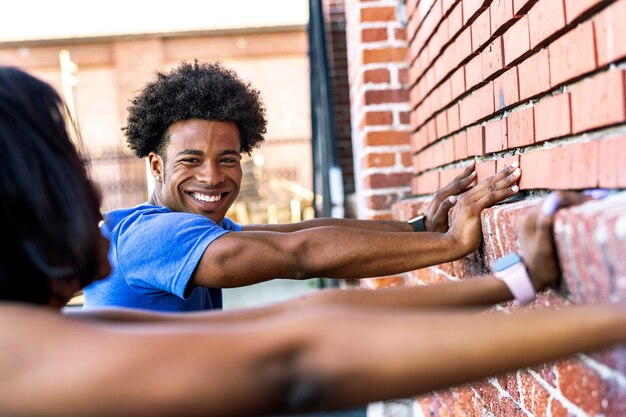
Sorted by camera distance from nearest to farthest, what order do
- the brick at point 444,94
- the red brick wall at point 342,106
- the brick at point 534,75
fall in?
the brick at point 534,75 < the brick at point 444,94 < the red brick wall at point 342,106

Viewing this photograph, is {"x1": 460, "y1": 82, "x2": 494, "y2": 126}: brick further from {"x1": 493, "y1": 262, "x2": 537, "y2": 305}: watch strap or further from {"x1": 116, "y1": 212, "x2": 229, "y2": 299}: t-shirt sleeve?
{"x1": 493, "y1": 262, "x2": 537, "y2": 305}: watch strap

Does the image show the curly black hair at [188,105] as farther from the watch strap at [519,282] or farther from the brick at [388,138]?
the watch strap at [519,282]

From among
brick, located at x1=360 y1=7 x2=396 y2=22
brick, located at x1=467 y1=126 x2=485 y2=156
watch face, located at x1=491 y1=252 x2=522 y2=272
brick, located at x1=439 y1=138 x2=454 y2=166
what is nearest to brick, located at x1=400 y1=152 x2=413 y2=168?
brick, located at x1=360 y1=7 x2=396 y2=22

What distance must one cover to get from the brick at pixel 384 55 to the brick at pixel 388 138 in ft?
1.25

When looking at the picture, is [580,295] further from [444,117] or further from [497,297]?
[444,117]

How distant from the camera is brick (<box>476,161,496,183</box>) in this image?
2.53 metres

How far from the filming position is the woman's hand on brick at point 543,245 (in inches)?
60.6

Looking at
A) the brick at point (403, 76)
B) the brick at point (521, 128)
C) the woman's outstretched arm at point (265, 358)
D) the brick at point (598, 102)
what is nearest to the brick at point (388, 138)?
the brick at point (403, 76)

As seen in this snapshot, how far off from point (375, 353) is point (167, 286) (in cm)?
134

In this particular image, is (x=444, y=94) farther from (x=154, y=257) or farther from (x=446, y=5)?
(x=154, y=257)

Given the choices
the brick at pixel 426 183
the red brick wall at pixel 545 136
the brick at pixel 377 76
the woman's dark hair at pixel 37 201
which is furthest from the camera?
the brick at pixel 377 76

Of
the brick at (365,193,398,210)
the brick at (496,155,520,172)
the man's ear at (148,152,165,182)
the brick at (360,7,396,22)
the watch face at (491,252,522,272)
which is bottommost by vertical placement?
the watch face at (491,252,522,272)

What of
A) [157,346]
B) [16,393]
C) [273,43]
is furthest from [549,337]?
[273,43]

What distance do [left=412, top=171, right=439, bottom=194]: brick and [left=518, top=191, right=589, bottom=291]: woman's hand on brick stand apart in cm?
185
